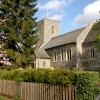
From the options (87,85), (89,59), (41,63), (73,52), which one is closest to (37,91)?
(87,85)

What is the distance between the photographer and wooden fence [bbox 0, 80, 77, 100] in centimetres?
1113

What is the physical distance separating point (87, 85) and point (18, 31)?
71.7 feet

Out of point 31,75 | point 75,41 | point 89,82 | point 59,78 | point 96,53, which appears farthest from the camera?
point 75,41

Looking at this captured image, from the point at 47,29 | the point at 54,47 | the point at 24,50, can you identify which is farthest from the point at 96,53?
the point at 47,29

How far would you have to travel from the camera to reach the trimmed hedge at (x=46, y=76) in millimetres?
11133

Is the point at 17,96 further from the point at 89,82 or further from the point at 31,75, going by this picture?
the point at 89,82

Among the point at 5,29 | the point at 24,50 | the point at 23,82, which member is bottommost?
the point at 23,82

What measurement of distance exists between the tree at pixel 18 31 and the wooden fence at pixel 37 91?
10.9 m

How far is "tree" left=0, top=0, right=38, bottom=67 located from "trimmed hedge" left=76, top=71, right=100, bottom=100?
800 inches

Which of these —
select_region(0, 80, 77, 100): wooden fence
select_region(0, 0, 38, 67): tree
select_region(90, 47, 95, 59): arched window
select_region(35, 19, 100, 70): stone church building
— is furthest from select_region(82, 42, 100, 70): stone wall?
select_region(0, 80, 77, 100): wooden fence

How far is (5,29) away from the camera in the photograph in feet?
98.2

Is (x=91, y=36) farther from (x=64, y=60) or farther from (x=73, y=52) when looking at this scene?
(x=64, y=60)

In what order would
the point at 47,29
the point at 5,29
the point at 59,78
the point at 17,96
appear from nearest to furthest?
1. the point at 59,78
2. the point at 17,96
3. the point at 5,29
4. the point at 47,29

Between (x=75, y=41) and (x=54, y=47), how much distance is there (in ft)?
24.5
